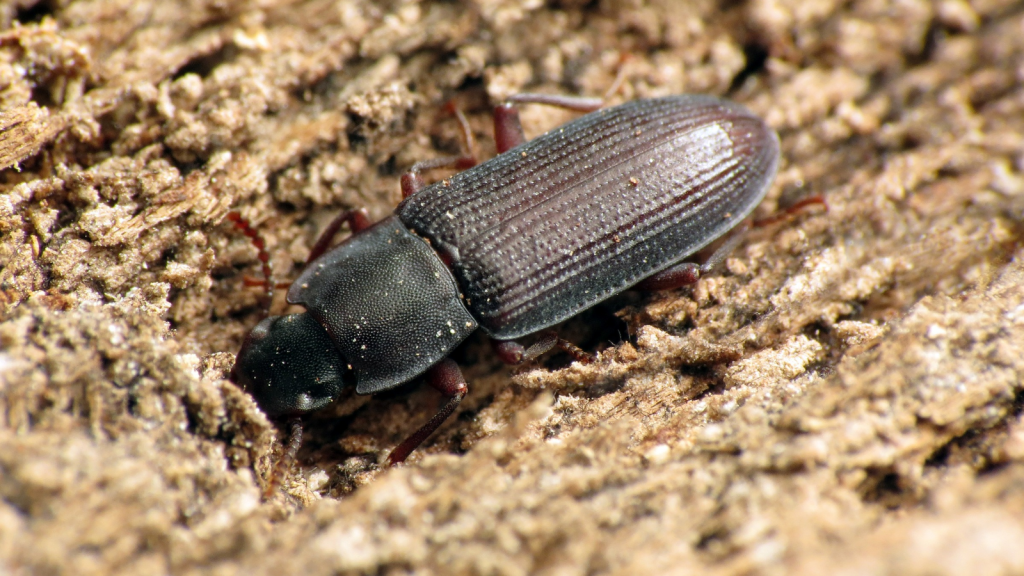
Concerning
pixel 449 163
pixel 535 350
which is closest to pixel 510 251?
pixel 535 350

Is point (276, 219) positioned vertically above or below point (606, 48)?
below

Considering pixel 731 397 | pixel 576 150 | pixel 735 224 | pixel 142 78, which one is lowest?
pixel 731 397

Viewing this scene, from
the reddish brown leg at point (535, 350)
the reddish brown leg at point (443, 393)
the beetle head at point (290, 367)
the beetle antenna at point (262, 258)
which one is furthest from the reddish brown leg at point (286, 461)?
the reddish brown leg at point (535, 350)

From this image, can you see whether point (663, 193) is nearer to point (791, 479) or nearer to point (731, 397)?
point (731, 397)

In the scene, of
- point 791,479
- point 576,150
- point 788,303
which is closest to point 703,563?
point 791,479

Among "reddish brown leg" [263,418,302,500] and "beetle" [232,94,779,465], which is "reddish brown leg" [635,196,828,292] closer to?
"beetle" [232,94,779,465]

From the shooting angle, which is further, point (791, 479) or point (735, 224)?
point (735, 224)

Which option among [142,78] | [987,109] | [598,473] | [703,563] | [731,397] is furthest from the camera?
[987,109]
